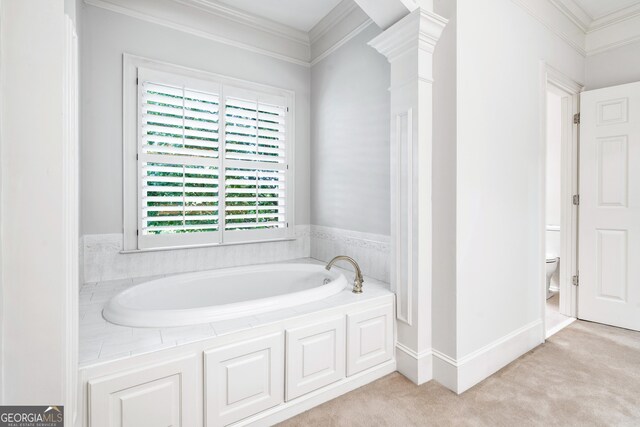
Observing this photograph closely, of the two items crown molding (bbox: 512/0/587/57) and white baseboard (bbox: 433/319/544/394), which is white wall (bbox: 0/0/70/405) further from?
crown molding (bbox: 512/0/587/57)

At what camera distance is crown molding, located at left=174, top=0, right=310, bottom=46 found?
8.16 feet

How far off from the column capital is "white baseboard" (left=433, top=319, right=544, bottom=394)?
1.84 metres

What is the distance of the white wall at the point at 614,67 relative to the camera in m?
2.56

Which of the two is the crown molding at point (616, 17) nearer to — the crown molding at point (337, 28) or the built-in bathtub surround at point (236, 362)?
the crown molding at point (337, 28)

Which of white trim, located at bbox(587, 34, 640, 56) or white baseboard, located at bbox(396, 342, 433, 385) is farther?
white trim, located at bbox(587, 34, 640, 56)

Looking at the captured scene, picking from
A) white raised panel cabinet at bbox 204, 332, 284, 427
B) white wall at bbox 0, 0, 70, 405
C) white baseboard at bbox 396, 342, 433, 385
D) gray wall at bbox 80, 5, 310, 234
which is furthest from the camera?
gray wall at bbox 80, 5, 310, 234

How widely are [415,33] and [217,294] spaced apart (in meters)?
2.18

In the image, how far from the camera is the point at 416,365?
183 cm

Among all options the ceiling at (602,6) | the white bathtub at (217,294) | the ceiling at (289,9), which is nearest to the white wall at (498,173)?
the ceiling at (602,6)

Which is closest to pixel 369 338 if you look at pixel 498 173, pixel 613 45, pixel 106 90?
pixel 498 173

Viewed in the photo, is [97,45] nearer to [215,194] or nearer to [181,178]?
[181,178]

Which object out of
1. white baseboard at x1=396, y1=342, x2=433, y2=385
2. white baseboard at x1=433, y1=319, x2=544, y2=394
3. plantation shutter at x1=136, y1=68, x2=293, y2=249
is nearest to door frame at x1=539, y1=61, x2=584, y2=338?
white baseboard at x1=433, y1=319, x2=544, y2=394

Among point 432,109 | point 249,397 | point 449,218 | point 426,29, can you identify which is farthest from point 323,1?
point 249,397

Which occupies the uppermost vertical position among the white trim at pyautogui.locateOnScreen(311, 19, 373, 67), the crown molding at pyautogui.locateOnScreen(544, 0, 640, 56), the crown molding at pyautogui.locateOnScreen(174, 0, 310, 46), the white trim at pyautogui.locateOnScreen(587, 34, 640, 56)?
the crown molding at pyautogui.locateOnScreen(174, 0, 310, 46)
